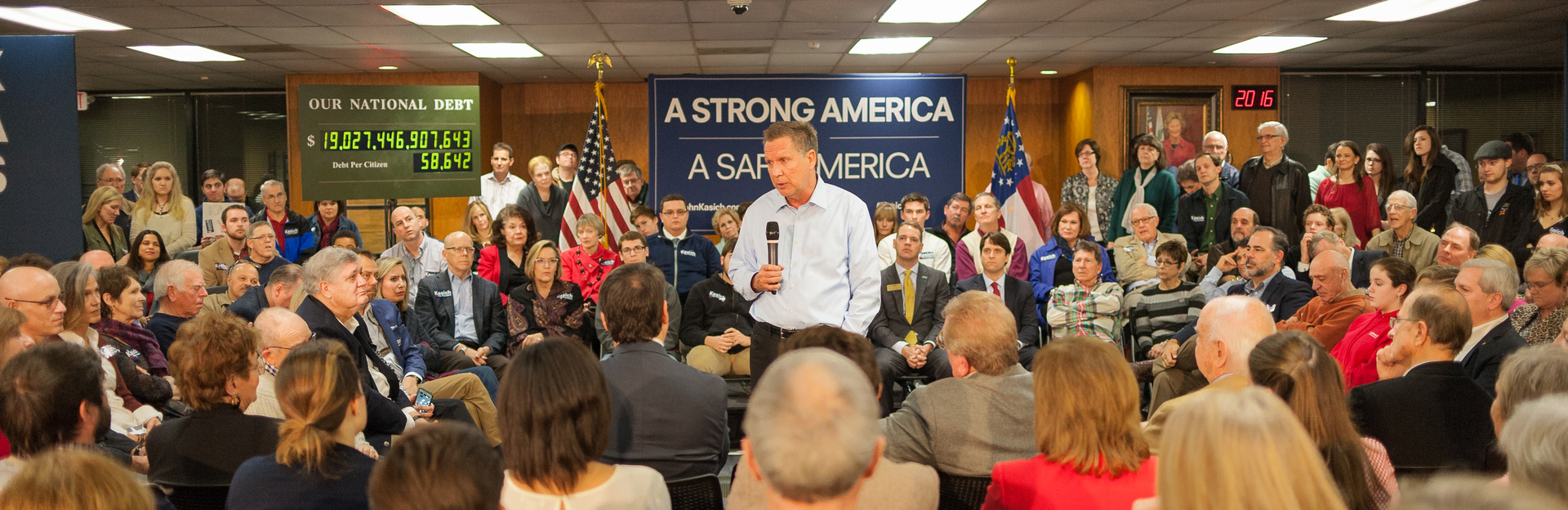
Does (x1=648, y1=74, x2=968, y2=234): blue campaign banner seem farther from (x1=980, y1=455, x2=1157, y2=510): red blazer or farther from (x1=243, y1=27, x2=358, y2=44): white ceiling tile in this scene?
(x1=980, y1=455, x2=1157, y2=510): red blazer

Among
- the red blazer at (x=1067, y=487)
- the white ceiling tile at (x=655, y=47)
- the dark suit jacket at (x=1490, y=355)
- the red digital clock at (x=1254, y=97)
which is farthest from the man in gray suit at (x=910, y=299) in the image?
the red digital clock at (x=1254, y=97)

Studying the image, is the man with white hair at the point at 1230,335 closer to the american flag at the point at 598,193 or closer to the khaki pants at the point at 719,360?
the khaki pants at the point at 719,360

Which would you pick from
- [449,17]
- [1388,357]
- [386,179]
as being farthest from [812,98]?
[1388,357]

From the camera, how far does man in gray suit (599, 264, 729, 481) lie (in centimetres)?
238

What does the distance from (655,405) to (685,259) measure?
14.0ft

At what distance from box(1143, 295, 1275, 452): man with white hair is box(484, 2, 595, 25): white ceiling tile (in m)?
5.28

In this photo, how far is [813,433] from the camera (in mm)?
1224

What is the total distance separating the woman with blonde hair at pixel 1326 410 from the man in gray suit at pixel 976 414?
1.78 ft

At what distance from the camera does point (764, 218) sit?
3.33 m

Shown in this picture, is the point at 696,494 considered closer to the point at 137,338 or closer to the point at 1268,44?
the point at 137,338

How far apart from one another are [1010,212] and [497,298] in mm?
4352

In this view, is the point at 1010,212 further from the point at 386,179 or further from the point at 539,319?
the point at 386,179

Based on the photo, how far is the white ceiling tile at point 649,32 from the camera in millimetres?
7689

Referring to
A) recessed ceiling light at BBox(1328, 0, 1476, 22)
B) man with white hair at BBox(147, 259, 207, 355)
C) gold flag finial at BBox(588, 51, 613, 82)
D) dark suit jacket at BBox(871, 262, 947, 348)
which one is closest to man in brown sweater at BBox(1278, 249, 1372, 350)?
dark suit jacket at BBox(871, 262, 947, 348)
